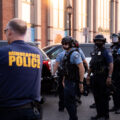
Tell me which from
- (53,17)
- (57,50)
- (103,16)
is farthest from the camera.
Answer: (103,16)

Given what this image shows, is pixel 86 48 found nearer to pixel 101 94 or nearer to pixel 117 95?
pixel 117 95

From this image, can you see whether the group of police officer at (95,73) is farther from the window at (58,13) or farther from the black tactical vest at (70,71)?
the window at (58,13)

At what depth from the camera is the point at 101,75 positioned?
566 cm

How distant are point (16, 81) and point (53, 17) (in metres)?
23.5

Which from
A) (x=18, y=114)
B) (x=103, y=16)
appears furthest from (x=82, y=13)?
(x=18, y=114)

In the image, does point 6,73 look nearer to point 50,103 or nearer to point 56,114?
point 56,114

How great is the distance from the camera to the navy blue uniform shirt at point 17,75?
2412 millimetres

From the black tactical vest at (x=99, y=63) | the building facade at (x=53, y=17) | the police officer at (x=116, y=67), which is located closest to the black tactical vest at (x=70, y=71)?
the black tactical vest at (x=99, y=63)

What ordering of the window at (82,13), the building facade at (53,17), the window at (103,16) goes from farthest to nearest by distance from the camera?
the window at (103,16), the window at (82,13), the building facade at (53,17)

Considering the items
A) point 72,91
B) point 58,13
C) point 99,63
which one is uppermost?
point 58,13

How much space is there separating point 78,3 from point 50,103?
22.6 meters

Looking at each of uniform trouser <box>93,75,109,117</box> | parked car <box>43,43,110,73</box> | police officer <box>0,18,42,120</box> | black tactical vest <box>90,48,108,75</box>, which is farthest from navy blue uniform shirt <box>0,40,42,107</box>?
parked car <box>43,43,110,73</box>

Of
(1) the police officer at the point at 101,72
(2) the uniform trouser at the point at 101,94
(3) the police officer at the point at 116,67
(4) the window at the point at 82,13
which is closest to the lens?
(1) the police officer at the point at 101,72

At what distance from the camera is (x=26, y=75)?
2.52 metres
